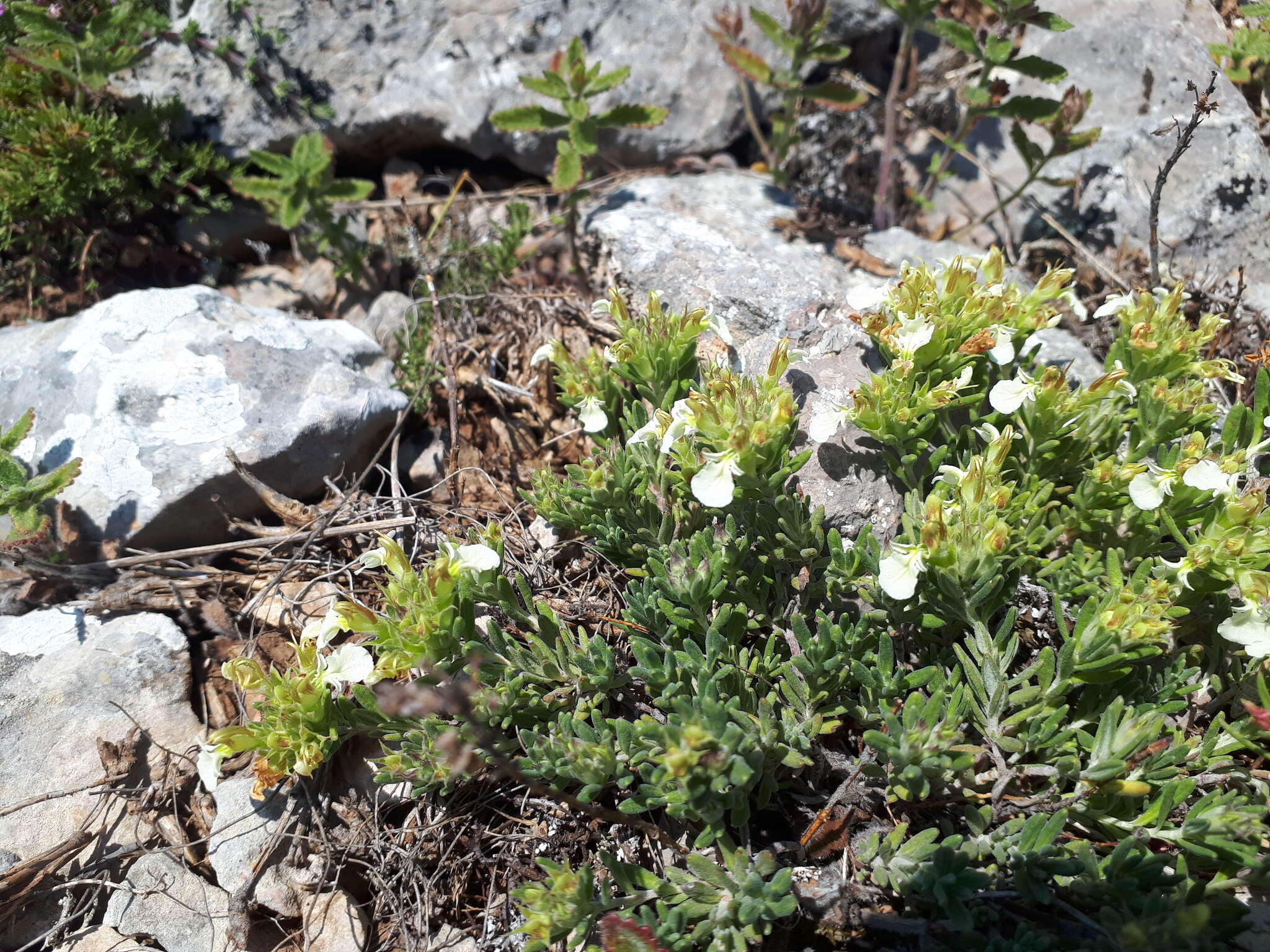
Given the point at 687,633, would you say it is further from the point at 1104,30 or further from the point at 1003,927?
the point at 1104,30

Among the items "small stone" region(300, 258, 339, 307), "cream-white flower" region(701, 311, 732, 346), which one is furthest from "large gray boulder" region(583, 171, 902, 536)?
"small stone" region(300, 258, 339, 307)

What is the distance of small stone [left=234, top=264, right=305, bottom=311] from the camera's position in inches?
179

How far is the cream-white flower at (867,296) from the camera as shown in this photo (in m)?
2.97

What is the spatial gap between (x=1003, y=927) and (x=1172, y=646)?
1.09 meters

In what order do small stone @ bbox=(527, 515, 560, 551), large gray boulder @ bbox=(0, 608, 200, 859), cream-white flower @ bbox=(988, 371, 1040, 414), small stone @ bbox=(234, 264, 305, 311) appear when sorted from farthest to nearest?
small stone @ bbox=(234, 264, 305, 311), small stone @ bbox=(527, 515, 560, 551), large gray boulder @ bbox=(0, 608, 200, 859), cream-white flower @ bbox=(988, 371, 1040, 414)

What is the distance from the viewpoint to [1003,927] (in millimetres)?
2312

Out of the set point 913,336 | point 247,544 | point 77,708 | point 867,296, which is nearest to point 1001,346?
point 913,336

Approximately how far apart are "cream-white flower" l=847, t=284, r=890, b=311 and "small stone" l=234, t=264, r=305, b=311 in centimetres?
313

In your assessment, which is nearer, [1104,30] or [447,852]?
[447,852]

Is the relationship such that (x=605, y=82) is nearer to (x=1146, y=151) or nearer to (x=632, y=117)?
(x=632, y=117)

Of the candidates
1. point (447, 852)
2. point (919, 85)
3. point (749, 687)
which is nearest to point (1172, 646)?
point (749, 687)

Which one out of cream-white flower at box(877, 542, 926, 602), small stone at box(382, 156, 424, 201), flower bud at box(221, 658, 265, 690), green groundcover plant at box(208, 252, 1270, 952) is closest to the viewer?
green groundcover plant at box(208, 252, 1270, 952)

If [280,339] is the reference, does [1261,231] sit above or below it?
above

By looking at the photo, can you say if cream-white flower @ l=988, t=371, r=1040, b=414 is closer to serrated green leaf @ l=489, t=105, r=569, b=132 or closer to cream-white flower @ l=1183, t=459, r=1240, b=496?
cream-white flower @ l=1183, t=459, r=1240, b=496
